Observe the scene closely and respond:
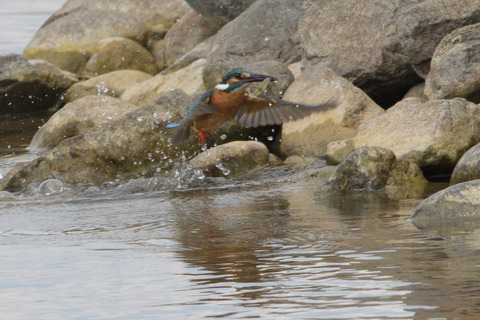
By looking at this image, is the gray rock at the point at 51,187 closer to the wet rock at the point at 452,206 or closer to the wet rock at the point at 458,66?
the wet rock at the point at 458,66

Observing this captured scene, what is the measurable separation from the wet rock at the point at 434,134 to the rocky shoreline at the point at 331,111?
10 mm

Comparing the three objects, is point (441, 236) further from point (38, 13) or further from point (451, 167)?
point (38, 13)

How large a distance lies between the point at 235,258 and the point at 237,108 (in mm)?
3068

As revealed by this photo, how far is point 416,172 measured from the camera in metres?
7.23

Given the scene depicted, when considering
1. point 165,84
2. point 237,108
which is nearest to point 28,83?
point 165,84

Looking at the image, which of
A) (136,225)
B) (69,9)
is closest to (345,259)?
(136,225)

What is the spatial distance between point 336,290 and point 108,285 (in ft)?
3.75

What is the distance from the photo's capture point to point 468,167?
21.7 feet

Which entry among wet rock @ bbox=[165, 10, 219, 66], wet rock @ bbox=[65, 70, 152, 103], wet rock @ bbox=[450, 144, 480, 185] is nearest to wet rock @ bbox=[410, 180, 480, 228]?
wet rock @ bbox=[450, 144, 480, 185]

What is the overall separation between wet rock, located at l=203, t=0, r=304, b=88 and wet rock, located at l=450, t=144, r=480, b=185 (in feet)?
15.9

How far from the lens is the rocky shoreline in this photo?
23.9 feet

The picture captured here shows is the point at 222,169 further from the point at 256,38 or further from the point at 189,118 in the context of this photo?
the point at 256,38

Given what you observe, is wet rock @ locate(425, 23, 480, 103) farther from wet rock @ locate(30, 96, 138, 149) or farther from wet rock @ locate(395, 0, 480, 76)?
wet rock @ locate(30, 96, 138, 149)

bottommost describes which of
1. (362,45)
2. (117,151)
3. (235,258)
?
(235,258)
